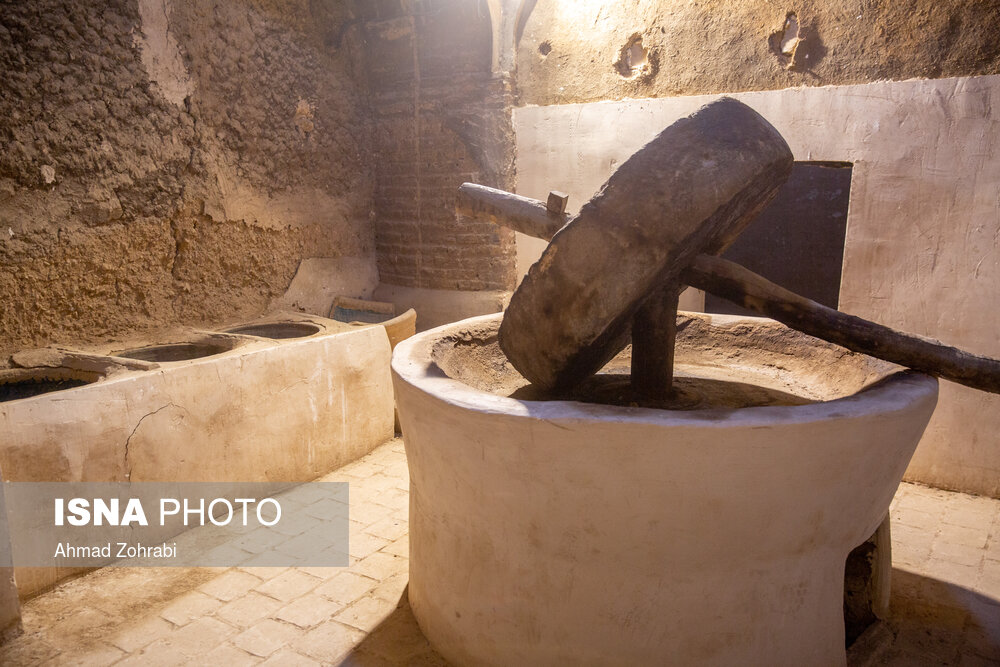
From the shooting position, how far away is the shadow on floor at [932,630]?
8.04 ft

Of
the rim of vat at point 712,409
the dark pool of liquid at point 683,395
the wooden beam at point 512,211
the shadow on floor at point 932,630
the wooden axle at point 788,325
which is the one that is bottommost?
the shadow on floor at point 932,630

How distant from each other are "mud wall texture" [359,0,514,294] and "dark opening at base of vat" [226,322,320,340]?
4.57 ft

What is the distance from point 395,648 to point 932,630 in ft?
7.19

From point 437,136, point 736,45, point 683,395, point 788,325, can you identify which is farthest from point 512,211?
point 437,136

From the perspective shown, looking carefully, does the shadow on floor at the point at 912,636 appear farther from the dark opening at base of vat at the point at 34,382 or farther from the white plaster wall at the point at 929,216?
the dark opening at base of vat at the point at 34,382

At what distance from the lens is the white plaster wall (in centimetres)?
359

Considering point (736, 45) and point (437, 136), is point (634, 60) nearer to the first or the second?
point (736, 45)

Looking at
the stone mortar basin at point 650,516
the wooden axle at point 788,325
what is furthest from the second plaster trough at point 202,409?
the wooden axle at point 788,325

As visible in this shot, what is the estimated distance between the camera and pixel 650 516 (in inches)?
75.9

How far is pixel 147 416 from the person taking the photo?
3162 millimetres

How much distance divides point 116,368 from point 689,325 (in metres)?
2.98

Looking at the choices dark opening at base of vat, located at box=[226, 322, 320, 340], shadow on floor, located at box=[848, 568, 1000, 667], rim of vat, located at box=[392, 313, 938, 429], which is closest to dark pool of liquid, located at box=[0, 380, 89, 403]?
dark opening at base of vat, located at box=[226, 322, 320, 340]

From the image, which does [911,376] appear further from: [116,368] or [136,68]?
[136,68]

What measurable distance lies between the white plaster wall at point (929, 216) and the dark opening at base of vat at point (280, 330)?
3173 mm
